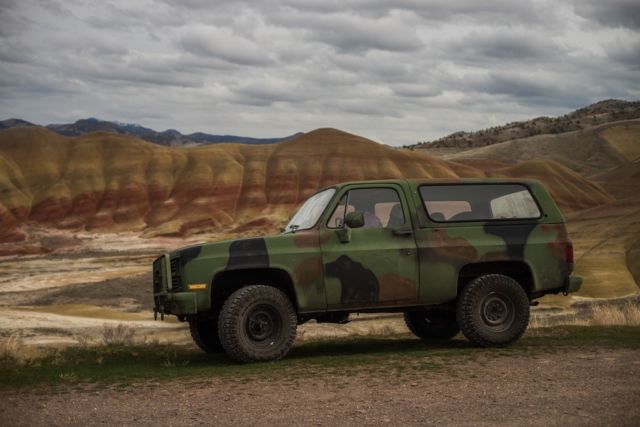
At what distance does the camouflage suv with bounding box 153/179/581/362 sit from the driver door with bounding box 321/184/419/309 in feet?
0.04

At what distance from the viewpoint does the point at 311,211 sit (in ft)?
32.5

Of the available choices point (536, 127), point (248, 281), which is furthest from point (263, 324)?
point (536, 127)

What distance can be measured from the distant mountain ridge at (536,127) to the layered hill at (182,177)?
63283mm

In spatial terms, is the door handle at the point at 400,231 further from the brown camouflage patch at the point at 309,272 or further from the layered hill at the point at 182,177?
the layered hill at the point at 182,177

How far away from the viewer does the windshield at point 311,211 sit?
960 cm

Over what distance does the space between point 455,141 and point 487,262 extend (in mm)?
168549

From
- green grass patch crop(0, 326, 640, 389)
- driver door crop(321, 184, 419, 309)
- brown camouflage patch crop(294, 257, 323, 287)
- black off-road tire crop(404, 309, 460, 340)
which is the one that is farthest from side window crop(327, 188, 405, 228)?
black off-road tire crop(404, 309, 460, 340)

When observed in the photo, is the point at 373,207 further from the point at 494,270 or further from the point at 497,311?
the point at 497,311

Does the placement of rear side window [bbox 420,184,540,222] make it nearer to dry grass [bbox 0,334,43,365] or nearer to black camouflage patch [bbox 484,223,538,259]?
black camouflage patch [bbox 484,223,538,259]

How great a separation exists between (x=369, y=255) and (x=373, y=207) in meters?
0.70

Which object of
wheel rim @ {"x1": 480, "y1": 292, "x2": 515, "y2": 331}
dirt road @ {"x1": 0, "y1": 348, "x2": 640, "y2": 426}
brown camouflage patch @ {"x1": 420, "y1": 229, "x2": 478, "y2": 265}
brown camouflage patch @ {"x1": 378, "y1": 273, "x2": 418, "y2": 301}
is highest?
→ brown camouflage patch @ {"x1": 420, "y1": 229, "x2": 478, "y2": 265}

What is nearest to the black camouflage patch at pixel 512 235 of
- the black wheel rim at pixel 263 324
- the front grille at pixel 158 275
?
the black wheel rim at pixel 263 324

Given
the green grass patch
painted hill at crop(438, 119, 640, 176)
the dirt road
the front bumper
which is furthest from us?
painted hill at crop(438, 119, 640, 176)

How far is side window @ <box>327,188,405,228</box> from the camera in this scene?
9562mm
